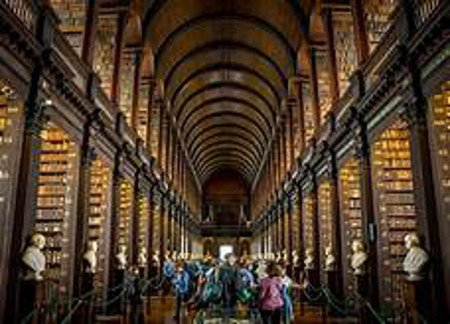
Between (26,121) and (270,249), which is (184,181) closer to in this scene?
(270,249)

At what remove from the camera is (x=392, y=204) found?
8773 mm

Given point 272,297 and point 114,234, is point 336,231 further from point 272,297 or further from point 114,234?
point 114,234

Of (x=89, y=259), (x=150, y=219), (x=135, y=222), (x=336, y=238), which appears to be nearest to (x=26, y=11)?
(x=89, y=259)

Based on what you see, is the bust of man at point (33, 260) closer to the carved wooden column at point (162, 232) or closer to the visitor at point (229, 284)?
the visitor at point (229, 284)

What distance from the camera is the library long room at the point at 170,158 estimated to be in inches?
241

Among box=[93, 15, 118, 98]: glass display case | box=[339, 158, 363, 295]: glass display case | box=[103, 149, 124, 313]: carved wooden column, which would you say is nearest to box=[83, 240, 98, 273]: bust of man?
box=[103, 149, 124, 313]: carved wooden column

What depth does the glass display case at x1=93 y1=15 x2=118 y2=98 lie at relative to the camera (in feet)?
38.9

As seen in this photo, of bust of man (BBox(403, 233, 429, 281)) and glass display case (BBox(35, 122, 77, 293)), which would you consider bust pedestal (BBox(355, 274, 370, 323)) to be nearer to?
bust of man (BBox(403, 233, 429, 281))

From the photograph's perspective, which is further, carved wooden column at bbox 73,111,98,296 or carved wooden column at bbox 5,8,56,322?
carved wooden column at bbox 73,111,98,296

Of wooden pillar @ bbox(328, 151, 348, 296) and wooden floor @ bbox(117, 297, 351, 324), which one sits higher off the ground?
wooden pillar @ bbox(328, 151, 348, 296)

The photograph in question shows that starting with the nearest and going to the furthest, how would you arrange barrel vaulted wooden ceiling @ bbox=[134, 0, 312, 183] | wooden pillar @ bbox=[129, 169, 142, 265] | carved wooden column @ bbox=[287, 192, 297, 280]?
wooden pillar @ bbox=[129, 169, 142, 265], barrel vaulted wooden ceiling @ bbox=[134, 0, 312, 183], carved wooden column @ bbox=[287, 192, 297, 280]

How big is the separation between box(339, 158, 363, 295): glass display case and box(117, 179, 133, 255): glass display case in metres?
5.66

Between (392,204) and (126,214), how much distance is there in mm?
7236

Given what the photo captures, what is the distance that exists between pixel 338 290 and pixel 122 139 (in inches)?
245
